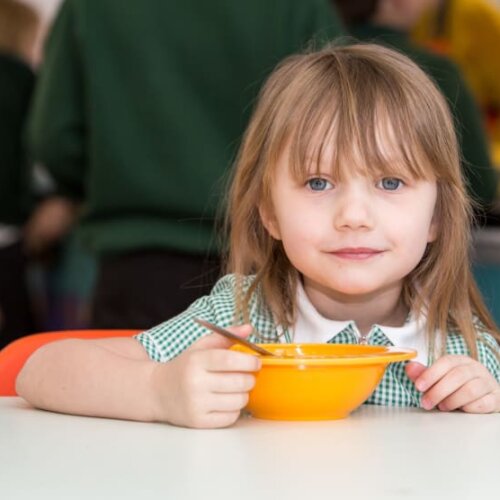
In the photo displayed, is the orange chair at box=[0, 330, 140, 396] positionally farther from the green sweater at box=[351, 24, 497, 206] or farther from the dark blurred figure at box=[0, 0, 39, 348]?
the dark blurred figure at box=[0, 0, 39, 348]

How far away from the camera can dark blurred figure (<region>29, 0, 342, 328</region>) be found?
7.32 ft

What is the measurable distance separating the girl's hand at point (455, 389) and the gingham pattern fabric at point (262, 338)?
154 mm

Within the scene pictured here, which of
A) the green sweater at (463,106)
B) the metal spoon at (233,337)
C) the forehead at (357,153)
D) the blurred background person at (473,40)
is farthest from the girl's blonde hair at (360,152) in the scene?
the blurred background person at (473,40)

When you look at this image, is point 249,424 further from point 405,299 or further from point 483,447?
point 405,299

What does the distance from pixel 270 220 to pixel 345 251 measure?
168 millimetres

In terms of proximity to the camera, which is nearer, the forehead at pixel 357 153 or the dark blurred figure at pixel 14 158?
the forehead at pixel 357 153

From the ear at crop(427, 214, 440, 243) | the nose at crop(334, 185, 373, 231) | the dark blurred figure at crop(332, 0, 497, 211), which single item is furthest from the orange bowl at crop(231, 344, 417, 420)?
the dark blurred figure at crop(332, 0, 497, 211)

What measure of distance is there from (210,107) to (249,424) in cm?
127

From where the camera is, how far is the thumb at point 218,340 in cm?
115

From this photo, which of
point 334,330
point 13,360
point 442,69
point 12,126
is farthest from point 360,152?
point 12,126

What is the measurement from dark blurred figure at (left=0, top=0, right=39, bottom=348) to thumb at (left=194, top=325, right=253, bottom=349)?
2.32 m

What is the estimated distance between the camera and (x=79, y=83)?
7.88ft

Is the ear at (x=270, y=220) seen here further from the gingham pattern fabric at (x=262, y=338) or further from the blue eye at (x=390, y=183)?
the blue eye at (x=390, y=183)

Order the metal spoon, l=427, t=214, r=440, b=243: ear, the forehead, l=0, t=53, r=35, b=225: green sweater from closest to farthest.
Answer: the metal spoon
the forehead
l=427, t=214, r=440, b=243: ear
l=0, t=53, r=35, b=225: green sweater
